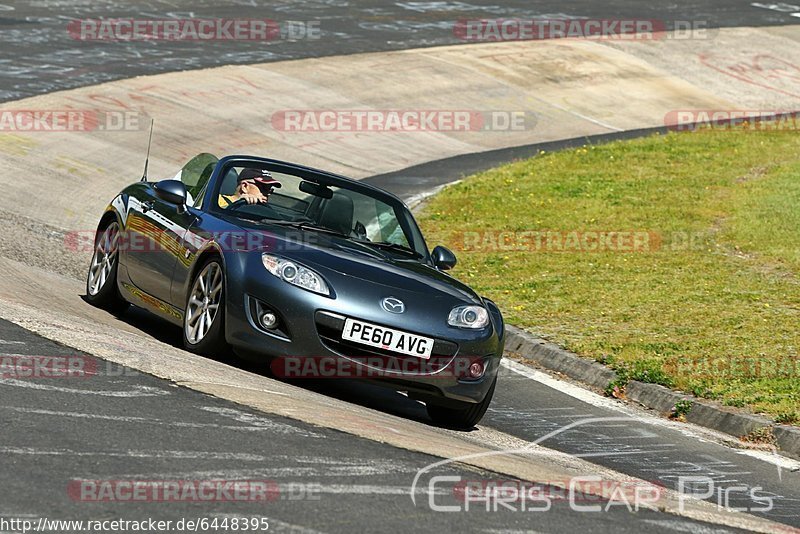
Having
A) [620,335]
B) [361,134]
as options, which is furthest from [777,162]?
[620,335]

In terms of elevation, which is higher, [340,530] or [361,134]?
[340,530]

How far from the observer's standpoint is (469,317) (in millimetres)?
8750

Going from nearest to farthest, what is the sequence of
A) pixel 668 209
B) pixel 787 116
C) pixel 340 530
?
pixel 340 530 < pixel 668 209 < pixel 787 116

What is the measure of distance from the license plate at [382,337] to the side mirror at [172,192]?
6.66ft

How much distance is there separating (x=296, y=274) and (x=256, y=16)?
2687 cm

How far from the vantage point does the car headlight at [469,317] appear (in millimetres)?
8641

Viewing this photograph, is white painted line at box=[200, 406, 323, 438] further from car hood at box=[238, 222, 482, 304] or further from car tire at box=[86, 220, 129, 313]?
car tire at box=[86, 220, 129, 313]

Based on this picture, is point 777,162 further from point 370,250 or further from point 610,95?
point 370,250

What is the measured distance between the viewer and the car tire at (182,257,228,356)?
870 centimetres

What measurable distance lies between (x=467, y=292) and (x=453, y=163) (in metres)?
15.7

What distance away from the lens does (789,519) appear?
730 cm

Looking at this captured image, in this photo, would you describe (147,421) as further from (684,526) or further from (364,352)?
(684,526)

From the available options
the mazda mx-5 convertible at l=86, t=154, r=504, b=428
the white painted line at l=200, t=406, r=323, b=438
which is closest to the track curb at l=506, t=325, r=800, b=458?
the mazda mx-5 convertible at l=86, t=154, r=504, b=428

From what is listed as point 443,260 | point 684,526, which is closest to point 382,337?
point 443,260
